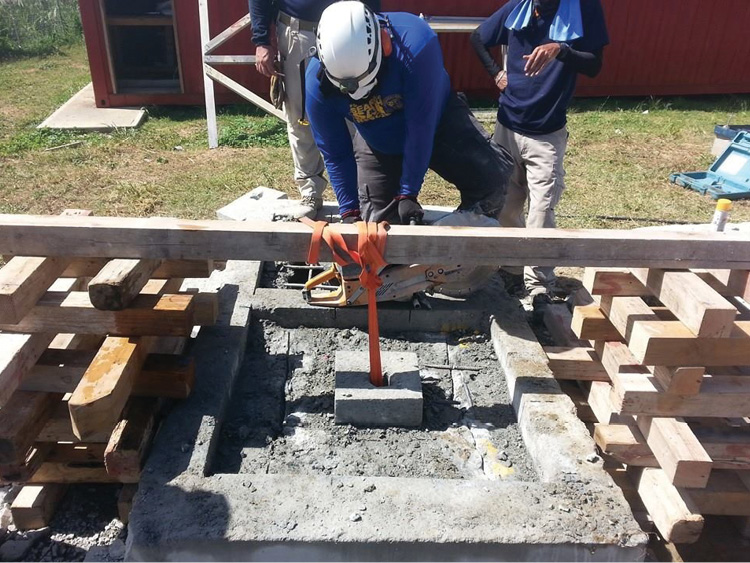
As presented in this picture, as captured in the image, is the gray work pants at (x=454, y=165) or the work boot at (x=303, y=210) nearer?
the gray work pants at (x=454, y=165)

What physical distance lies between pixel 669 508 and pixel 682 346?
0.65 meters

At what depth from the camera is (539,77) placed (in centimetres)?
432

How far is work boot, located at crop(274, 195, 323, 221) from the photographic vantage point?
192 inches

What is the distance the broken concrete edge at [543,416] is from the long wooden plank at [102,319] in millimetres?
1633

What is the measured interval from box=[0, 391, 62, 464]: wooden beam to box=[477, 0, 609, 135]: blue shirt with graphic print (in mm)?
3310

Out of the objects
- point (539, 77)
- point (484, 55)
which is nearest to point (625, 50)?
point (484, 55)

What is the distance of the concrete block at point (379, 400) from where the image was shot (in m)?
3.14

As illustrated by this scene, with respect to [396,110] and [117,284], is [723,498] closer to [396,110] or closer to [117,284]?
[396,110]

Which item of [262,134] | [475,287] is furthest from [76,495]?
→ [262,134]

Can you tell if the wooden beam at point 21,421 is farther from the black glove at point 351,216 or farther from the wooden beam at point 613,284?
the wooden beam at point 613,284

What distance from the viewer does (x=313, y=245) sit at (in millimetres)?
2732

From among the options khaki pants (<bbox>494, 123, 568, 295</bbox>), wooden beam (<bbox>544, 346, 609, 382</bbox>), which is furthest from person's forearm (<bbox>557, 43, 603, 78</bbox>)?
wooden beam (<bbox>544, 346, 609, 382</bbox>)

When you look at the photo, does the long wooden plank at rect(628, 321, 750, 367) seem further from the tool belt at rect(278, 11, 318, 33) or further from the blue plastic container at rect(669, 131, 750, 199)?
the blue plastic container at rect(669, 131, 750, 199)

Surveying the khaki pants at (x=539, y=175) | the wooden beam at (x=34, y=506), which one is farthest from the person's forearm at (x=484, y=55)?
the wooden beam at (x=34, y=506)
